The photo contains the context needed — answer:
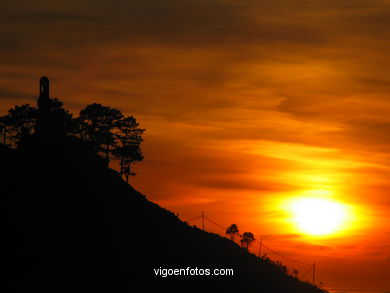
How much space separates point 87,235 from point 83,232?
74cm

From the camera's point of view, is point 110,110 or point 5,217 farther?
point 110,110

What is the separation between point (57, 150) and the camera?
5177 inches

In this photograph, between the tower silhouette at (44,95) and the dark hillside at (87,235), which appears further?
the tower silhouette at (44,95)

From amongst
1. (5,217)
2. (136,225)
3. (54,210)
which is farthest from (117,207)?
(5,217)

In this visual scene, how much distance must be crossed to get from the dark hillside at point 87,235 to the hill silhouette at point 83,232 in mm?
149

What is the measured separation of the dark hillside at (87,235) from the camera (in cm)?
11238

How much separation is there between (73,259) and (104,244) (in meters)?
7.82

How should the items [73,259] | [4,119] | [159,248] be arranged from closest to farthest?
[73,259] < [159,248] < [4,119]

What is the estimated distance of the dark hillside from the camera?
369ft

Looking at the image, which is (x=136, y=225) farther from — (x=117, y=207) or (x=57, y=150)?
(x=57, y=150)

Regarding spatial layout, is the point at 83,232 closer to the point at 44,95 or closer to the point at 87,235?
the point at 87,235

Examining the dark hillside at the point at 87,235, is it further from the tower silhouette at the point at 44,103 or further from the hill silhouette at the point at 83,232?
the tower silhouette at the point at 44,103

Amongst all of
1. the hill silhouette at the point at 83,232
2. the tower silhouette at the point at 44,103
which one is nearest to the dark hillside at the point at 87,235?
the hill silhouette at the point at 83,232

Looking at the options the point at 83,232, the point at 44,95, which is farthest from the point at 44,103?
the point at 83,232
